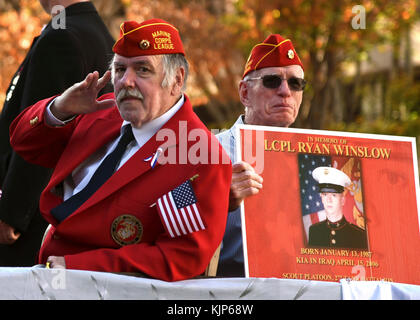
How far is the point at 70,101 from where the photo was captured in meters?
3.36

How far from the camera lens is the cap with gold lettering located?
136 inches

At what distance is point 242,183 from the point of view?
3279 mm

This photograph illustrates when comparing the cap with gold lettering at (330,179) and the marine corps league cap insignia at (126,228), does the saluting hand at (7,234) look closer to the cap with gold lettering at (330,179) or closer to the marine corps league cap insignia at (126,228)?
the marine corps league cap insignia at (126,228)

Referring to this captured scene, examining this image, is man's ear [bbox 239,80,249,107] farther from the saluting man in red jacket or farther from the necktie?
the necktie

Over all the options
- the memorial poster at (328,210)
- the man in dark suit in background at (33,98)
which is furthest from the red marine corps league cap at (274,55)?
the memorial poster at (328,210)

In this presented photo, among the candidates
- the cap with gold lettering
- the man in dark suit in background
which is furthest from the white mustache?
the man in dark suit in background

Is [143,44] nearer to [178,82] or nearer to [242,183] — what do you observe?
[178,82]

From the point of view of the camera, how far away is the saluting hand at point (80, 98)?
3330 millimetres

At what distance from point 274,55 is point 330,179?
119cm

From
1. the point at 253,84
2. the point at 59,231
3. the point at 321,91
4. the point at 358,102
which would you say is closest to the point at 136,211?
the point at 59,231

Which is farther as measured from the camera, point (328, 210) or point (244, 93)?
point (244, 93)

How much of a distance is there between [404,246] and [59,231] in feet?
4.44

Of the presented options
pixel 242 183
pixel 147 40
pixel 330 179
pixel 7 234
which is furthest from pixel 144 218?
pixel 7 234
